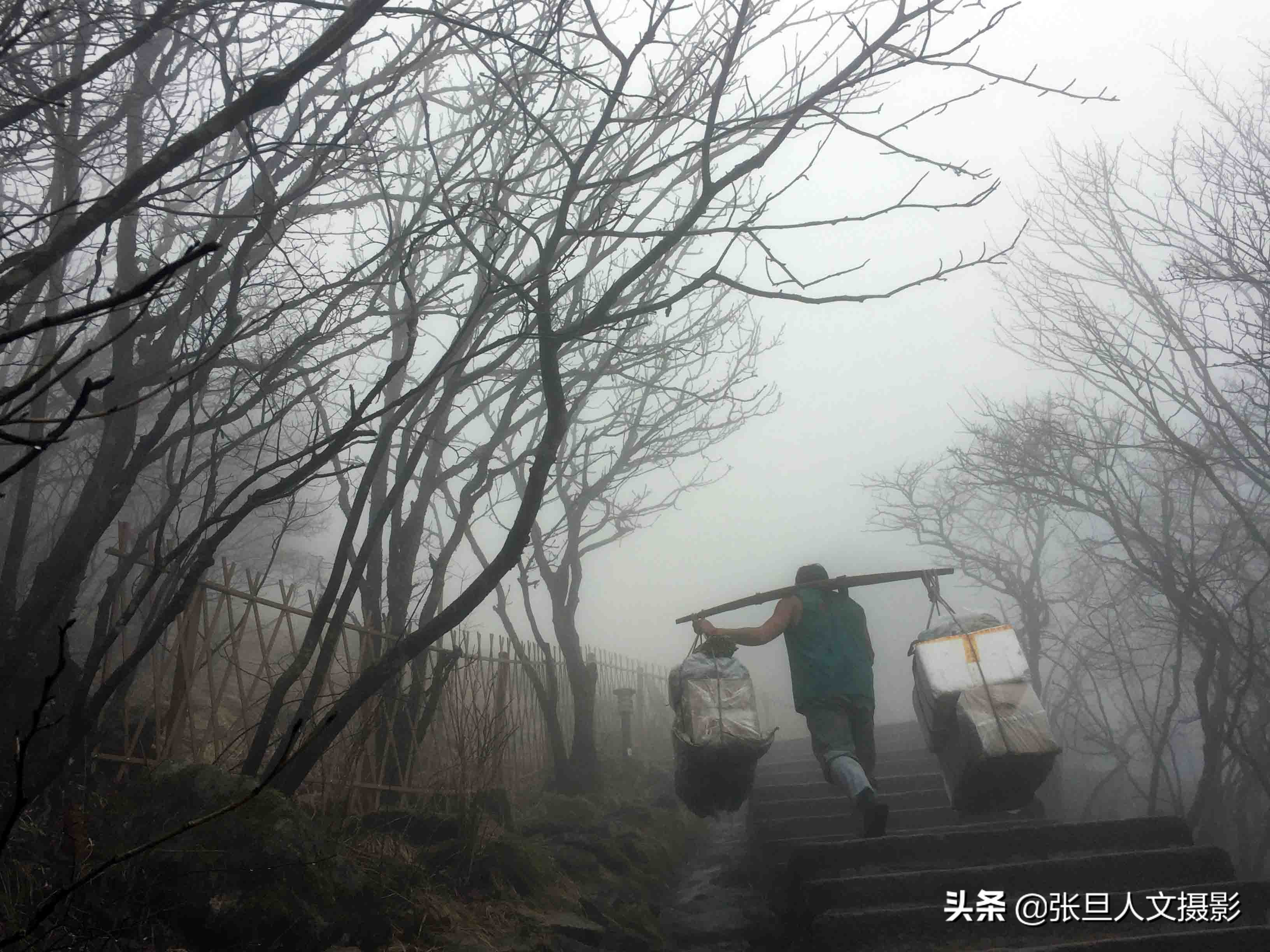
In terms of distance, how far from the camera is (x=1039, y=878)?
13.8 ft

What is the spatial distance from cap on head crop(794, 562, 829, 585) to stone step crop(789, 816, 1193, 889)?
5.94 ft

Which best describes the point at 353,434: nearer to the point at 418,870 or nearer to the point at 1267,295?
the point at 418,870

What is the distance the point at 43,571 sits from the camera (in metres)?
3.86

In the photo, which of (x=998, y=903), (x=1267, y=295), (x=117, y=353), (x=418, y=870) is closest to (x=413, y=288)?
(x=117, y=353)

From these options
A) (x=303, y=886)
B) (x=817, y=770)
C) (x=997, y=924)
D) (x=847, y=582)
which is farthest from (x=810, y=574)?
(x=817, y=770)

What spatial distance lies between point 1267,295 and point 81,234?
23.9 ft

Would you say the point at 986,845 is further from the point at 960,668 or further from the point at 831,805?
the point at 831,805

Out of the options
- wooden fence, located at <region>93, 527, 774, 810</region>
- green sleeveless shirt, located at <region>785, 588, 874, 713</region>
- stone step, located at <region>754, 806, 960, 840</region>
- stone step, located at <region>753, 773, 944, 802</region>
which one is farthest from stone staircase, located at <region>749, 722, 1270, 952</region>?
wooden fence, located at <region>93, 527, 774, 810</region>

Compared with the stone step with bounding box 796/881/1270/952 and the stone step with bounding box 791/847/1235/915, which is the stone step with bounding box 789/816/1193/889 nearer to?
the stone step with bounding box 791/847/1235/915

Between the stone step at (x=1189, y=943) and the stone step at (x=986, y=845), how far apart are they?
1.28m

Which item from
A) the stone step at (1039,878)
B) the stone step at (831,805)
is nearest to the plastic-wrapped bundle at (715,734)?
the stone step at (1039,878)

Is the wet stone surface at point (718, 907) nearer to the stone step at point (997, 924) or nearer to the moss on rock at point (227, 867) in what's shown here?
the stone step at point (997, 924)

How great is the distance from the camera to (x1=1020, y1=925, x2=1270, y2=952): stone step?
334cm

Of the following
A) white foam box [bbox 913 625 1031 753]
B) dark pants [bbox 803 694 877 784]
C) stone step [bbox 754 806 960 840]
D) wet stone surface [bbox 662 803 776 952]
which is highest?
white foam box [bbox 913 625 1031 753]
